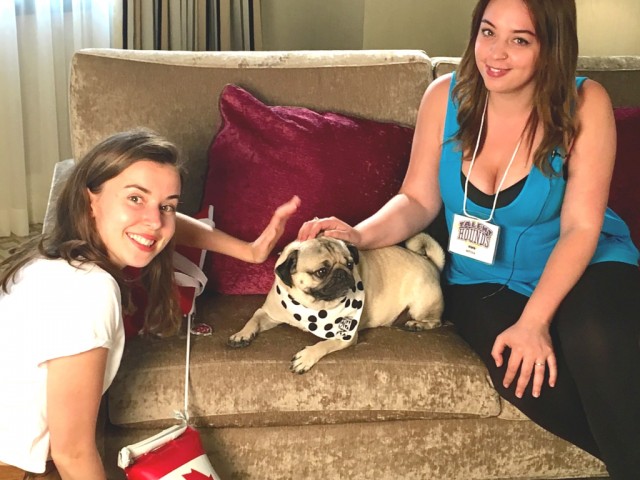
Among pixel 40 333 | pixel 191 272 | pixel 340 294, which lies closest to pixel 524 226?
pixel 340 294

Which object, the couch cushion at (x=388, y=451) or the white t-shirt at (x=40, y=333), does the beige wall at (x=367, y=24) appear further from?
the white t-shirt at (x=40, y=333)

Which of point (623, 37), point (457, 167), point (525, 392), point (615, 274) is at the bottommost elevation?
point (525, 392)

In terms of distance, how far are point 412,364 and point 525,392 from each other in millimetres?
252

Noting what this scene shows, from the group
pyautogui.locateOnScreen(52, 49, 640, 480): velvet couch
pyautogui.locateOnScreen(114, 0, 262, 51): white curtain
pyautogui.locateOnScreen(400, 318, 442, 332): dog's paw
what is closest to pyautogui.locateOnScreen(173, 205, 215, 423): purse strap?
pyautogui.locateOnScreen(52, 49, 640, 480): velvet couch

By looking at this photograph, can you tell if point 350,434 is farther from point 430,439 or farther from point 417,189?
point 417,189

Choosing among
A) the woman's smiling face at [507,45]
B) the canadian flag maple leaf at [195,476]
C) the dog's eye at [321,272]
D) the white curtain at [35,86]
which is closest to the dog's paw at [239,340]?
the dog's eye at [321,272]

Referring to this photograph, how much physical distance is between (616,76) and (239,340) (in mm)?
1423

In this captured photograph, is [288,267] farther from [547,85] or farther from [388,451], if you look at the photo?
[547,85]

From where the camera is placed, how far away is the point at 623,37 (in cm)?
321

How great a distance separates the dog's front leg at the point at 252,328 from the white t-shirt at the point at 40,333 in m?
0.33

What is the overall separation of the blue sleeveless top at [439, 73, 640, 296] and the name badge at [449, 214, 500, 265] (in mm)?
30

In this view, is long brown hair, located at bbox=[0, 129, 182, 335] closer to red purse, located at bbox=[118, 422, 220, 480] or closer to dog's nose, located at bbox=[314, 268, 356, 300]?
red purse, located at bbox=[118, 422, 220, 480]

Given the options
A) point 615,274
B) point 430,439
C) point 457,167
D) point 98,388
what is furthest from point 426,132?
point 98,388

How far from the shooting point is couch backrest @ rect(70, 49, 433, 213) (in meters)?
2.16
